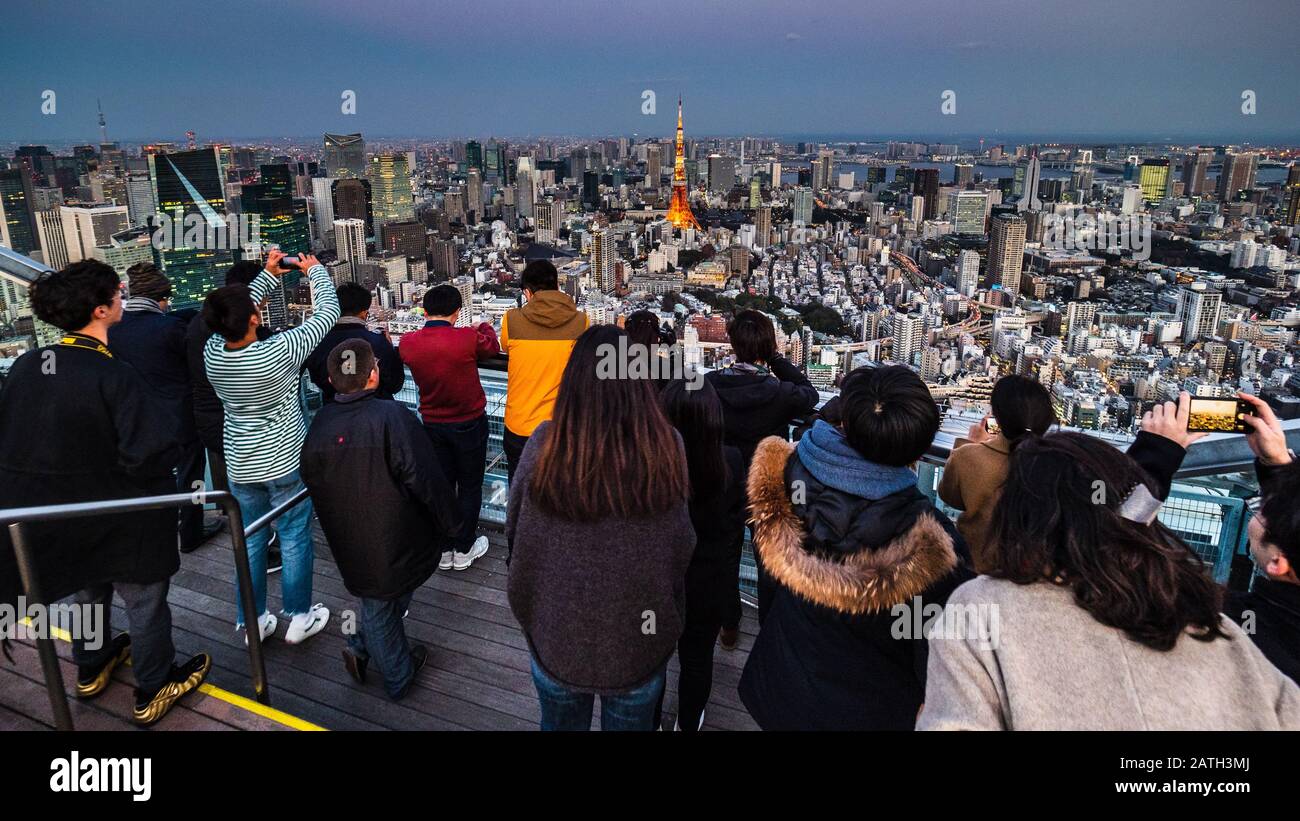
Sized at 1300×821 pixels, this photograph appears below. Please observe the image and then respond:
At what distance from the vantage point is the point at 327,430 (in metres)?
2.19

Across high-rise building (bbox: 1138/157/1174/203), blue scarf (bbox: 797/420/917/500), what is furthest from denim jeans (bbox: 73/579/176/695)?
high-rise building (bbox: 1138/157/1174/203)

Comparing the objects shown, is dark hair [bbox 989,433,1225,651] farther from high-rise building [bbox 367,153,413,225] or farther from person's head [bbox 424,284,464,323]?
high-rise building [bbox 367,153,413,225]

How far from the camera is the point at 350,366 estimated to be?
2188 millimetres

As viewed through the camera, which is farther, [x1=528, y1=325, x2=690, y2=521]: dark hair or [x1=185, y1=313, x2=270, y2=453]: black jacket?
[x1=185, y1=313, x2=270, y2=453]: black jacket

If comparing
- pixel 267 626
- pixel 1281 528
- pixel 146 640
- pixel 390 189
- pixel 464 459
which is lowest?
pixel 267 626

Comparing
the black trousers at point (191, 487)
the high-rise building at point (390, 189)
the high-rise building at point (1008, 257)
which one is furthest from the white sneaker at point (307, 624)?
the high-rise building at point (390, 189)

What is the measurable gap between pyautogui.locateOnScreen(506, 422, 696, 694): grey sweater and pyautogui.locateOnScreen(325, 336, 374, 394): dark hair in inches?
35.7

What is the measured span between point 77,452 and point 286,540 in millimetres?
843

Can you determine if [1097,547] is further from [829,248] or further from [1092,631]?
[829,248]

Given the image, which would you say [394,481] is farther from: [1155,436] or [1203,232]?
[1203,232]

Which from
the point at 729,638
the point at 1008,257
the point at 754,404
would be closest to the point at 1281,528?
the point at 754,404

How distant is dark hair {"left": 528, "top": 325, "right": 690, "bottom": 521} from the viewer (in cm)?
144

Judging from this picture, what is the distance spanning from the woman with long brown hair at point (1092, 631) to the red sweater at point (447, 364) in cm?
236
